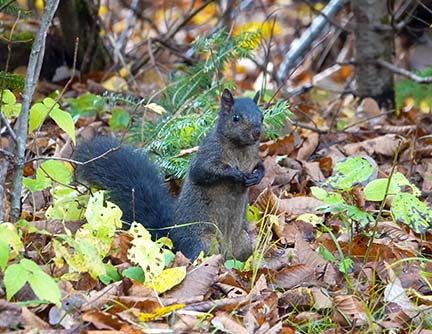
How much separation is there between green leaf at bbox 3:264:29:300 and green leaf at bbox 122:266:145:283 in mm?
567

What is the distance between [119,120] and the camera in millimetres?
5520

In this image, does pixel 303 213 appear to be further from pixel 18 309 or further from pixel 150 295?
pixel 18 309

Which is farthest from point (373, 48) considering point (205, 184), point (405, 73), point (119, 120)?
point (205, 184)

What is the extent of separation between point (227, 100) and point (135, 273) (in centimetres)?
111

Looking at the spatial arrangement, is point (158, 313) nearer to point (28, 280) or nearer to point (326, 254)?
point (28, 280)

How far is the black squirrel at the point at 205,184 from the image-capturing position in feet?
13.0

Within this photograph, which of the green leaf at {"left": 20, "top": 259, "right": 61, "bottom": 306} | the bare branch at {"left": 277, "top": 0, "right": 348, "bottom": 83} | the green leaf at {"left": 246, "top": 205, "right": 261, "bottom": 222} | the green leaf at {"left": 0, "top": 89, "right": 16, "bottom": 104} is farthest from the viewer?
the bare branch at {"left": 277, "top": 0, "right": 348, "bottom": 83}

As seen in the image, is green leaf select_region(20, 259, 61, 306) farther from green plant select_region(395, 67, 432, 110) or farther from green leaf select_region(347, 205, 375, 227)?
green plant select_region(395, 67, 432, 110)

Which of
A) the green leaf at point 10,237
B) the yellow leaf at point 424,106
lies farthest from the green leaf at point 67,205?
the yellow leaf at point 424,106

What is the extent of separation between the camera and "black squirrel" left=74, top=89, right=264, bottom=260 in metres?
3.97

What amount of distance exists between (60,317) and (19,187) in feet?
2.41

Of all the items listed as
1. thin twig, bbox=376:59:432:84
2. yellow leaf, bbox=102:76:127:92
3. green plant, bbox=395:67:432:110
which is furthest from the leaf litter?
yellow leaf, bbox=102:76:127:92

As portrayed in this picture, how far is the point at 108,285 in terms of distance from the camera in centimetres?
313

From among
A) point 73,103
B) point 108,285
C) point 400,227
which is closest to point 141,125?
point 73,103
